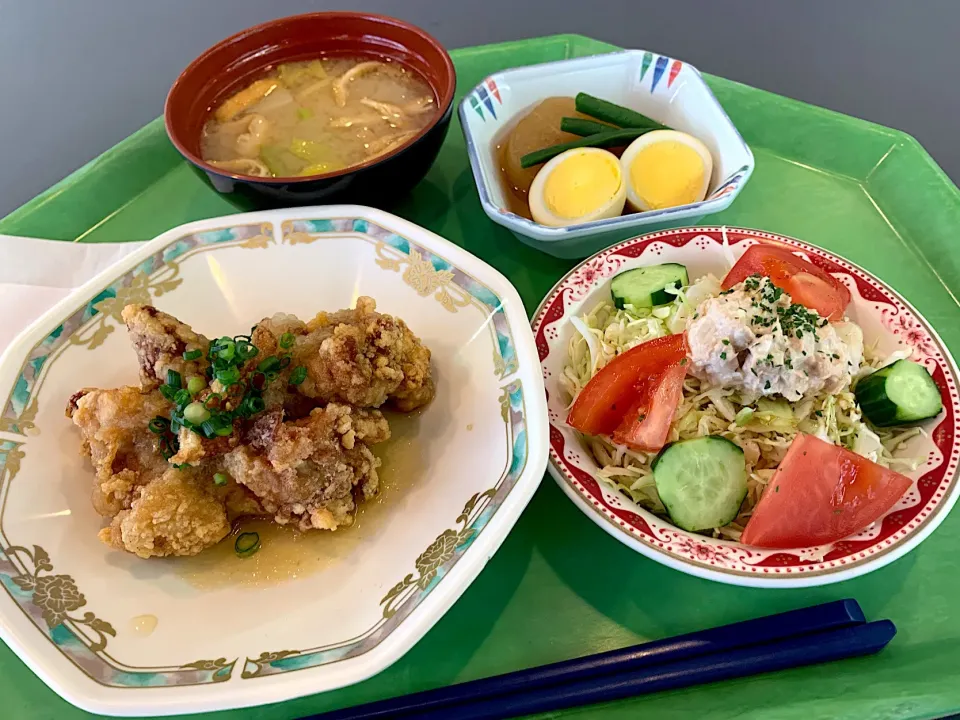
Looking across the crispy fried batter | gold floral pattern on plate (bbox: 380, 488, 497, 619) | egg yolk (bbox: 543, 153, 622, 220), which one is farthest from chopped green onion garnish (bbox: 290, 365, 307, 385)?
egg yolk (bbox: 543, 153, 622, 220)

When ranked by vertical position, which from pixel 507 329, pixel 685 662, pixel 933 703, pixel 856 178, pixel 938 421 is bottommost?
pixel 685 662

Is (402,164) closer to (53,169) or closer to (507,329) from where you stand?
(507,329)

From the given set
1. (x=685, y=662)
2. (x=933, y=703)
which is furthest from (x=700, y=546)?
(x=933, y=703)

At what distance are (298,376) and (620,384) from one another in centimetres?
84

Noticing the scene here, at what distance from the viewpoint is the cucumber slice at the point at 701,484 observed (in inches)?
62.7

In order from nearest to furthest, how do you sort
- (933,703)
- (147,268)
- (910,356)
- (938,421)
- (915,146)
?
(933,703), (938,421), (910,356), (147,268), (915,146)

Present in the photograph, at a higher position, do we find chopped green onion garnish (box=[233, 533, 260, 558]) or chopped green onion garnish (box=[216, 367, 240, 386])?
chopped green onion garnish (box=[216, 367, 240, 386])

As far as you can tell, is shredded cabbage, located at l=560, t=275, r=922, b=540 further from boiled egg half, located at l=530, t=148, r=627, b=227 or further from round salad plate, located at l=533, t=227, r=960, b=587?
boiled egg half, located at l=530, t=148, r=627, b=227

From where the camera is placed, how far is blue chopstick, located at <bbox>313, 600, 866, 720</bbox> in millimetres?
1473

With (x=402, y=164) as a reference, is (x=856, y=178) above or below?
above

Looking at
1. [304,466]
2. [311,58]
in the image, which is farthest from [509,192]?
[304,466]

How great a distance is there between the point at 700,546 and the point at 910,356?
0.86m

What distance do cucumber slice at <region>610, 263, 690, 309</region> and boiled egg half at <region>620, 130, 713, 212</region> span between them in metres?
0.40

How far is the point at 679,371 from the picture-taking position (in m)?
1.76
